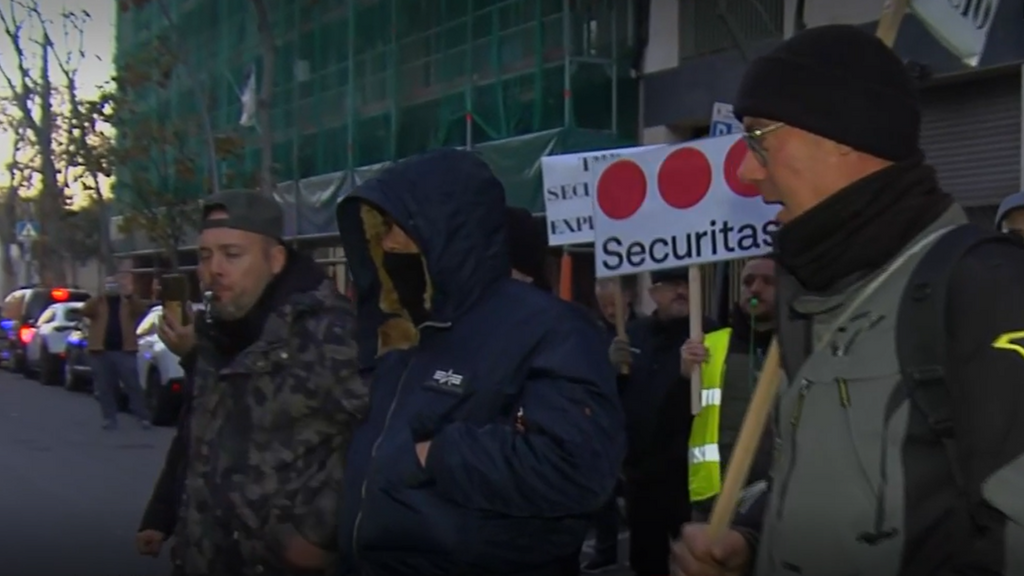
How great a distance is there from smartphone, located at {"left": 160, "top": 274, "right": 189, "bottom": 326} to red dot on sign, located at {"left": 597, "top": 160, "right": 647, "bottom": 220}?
2.89 m

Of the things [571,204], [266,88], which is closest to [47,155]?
[266,88]

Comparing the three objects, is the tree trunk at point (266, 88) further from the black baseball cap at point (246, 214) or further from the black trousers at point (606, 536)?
the black baseball cap at point (246, 214)

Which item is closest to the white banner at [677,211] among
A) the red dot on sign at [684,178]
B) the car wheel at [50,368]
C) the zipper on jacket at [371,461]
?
the red dot on sign at [684,178]

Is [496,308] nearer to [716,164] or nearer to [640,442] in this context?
[716,164]

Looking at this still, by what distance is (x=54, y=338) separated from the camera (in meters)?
26.5

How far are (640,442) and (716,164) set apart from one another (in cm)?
146

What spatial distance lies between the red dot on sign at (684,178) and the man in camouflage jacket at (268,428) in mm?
2993

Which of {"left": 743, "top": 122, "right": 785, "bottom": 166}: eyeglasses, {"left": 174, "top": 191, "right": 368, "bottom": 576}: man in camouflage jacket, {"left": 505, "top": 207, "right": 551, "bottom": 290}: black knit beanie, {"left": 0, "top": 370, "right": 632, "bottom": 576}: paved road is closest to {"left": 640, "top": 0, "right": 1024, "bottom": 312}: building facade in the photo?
{"left": 505, "top": 207, "right": 551, "bottom": 290}: black knit beanie

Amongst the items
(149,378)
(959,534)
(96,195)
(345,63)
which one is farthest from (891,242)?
(96,195)

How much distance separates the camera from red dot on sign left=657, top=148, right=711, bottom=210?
264 inches

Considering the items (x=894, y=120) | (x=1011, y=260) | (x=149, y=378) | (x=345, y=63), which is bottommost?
(x=149, y=378)

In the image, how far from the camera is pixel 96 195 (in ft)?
120

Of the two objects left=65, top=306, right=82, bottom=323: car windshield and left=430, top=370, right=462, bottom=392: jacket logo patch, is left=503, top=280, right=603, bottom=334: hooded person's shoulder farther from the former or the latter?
left=65, top=306, right=82, bottom=323: car windshield

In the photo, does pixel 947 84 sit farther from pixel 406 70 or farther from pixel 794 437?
pixel 406 70
